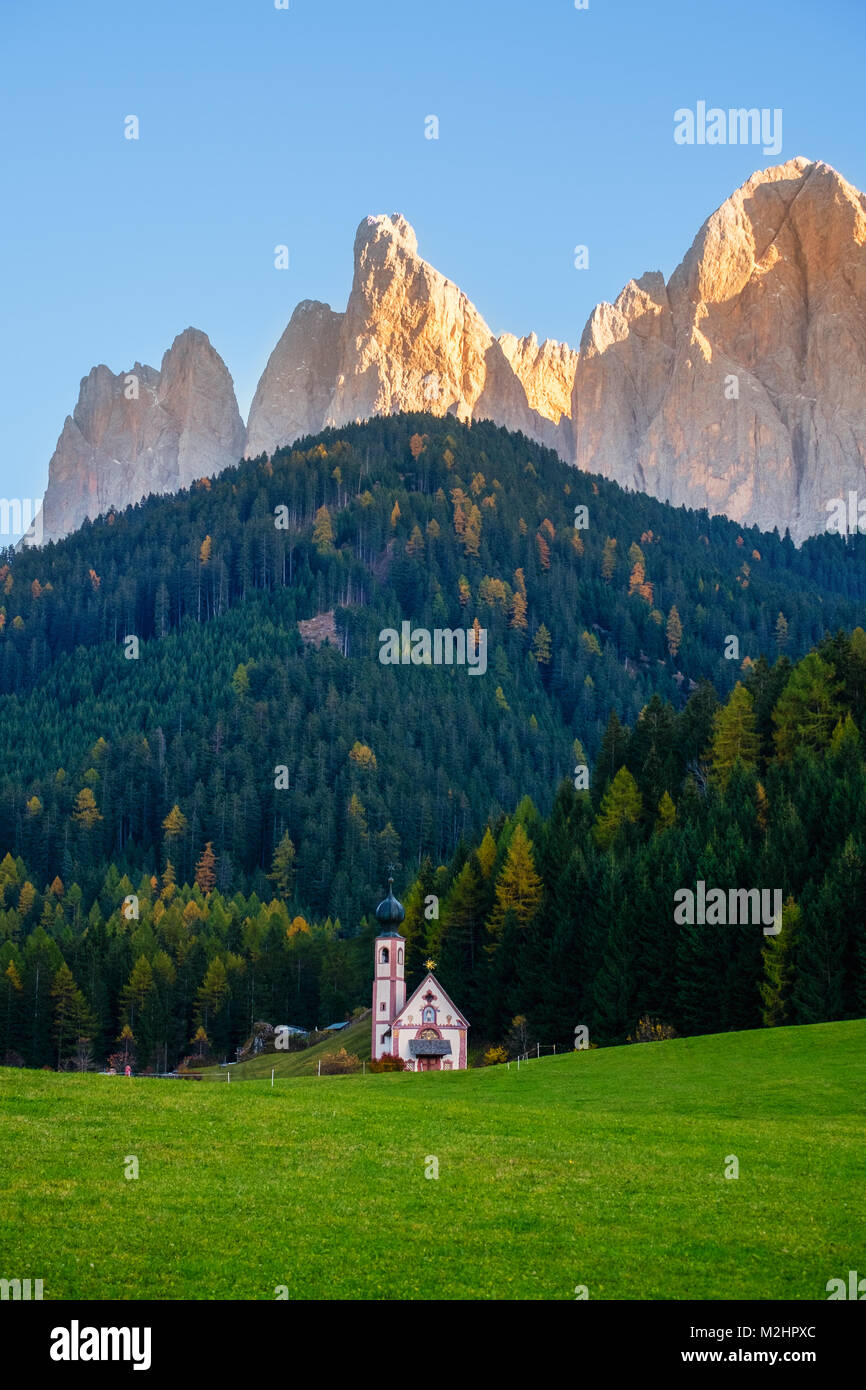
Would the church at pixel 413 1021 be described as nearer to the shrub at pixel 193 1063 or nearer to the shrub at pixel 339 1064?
the shrub at pixel 339 1064

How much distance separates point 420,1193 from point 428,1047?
57582 mm

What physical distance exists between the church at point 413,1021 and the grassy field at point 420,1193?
4056 centimetres

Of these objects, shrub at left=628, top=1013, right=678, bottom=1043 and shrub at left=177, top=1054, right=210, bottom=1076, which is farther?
shrub at left=177, top=1054, right=210, bottom=1076

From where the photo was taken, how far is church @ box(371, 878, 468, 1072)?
282 ft

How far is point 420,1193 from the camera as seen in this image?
28844 millimetres

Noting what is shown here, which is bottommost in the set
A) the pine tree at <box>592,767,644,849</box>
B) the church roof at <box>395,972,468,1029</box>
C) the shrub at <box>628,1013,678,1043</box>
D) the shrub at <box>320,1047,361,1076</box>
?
the shrub at <box>320,1047,361,1076</box>

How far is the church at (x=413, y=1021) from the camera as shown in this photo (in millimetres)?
85875

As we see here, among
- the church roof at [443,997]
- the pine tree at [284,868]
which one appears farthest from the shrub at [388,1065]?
the pine tree at [284,868]

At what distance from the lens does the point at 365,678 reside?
193250 millimetres

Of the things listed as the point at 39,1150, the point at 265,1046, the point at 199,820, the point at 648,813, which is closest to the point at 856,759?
the point at 648,813

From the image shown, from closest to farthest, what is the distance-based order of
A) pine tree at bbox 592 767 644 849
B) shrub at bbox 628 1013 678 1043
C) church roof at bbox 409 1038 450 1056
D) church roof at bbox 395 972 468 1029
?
shrub at bbox 628 1013 678 1043 < church roof at bbox 409 1038 450 1056 < church roof at bbox 395 972 468 1029 < pine tree at bbox 592 767 644 849

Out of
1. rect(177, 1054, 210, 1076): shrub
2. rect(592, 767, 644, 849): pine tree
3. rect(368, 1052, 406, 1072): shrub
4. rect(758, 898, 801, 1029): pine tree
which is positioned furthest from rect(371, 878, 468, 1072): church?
rect(758, 898, 801, 1029): pine tree

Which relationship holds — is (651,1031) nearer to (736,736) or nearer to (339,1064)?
(339,1064)

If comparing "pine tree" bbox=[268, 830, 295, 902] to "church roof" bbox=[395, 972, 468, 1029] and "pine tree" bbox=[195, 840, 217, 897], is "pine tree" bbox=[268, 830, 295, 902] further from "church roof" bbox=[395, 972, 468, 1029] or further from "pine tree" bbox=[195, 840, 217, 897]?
"church roof" bbox=[395, 972, 468, 1029]
